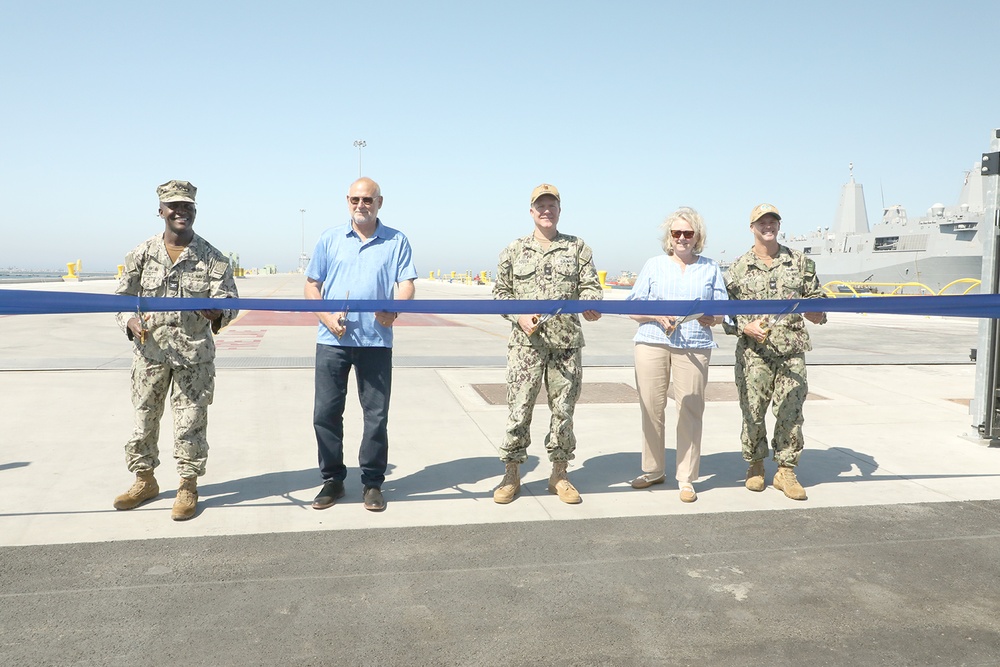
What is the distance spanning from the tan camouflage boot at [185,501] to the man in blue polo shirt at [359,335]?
2.23ft

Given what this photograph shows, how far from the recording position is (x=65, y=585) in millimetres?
3371

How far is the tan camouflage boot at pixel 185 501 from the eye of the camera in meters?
4.27

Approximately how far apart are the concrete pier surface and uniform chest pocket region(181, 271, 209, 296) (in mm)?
1254

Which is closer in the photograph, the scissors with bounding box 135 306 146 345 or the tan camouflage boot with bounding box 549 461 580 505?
the scissors with bounding box 135 306 146 345

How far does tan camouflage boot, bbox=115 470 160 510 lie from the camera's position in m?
4.39

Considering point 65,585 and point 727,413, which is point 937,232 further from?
point 65,585

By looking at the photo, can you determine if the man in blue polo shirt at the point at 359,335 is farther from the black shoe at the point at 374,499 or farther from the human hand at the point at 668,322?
the human hand at the point at 668,322

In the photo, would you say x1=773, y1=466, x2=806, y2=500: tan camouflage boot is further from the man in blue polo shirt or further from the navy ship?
the navy ship

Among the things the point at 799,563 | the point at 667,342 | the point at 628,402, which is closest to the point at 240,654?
the point at 799,563

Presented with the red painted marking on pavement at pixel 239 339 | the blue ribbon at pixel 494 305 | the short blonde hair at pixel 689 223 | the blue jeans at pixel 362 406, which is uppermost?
the short blonde hair at pixel 689 223

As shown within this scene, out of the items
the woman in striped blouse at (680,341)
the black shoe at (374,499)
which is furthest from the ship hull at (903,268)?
the black shoe at (374,499)

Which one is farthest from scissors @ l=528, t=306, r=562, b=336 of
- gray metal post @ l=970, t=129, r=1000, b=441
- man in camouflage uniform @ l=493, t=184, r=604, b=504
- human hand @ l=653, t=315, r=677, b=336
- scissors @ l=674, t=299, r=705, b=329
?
gray metal post @ l=970, t=129, r=1000, b=441

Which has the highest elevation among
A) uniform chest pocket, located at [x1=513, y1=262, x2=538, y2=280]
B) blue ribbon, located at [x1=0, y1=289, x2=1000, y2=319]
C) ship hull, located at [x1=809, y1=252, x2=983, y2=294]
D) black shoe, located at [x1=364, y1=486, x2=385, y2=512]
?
ship hull, located at [x1=809, y1=252, x2=983, y2=294]

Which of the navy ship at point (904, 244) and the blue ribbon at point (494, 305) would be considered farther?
the navy ship at point (904, 244)
